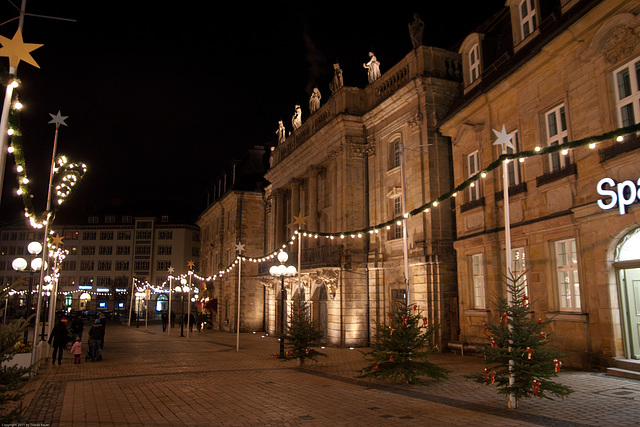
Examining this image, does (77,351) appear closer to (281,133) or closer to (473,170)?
(473,170)

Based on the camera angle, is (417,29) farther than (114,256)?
No

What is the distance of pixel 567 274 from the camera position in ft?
47.5

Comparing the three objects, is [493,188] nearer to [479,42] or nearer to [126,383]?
[479,42]

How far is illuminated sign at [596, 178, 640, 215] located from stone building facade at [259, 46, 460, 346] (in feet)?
24.0

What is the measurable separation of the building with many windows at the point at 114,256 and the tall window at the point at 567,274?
75737 millimetres

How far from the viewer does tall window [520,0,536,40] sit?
1664 cm

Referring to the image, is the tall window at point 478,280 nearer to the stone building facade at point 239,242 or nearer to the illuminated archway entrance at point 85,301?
the stone building facade at point 239,242

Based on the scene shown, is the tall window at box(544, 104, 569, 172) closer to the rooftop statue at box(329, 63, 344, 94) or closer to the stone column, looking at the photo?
the rooftop statue at box(329, 63, 344, 94)

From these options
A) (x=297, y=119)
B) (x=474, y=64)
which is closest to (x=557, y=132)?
(x=474, y=64)

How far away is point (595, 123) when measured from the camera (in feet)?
43.0

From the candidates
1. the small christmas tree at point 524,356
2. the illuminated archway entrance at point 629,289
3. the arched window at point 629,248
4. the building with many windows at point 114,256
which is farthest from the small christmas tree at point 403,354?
the building with many windows at point 114,256

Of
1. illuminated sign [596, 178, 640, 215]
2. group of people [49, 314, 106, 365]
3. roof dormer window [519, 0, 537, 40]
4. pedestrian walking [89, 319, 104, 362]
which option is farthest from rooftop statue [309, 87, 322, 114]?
illuminated sign [596, 178, 640, 215]

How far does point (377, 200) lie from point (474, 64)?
27.2 feet

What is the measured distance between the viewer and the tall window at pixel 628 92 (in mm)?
12094
